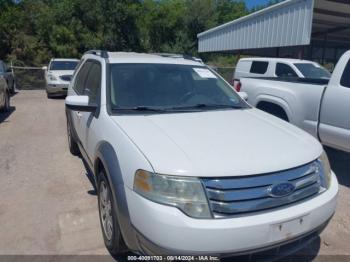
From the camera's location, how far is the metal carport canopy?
11500mm

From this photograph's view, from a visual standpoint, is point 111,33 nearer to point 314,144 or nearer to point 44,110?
point 44,110

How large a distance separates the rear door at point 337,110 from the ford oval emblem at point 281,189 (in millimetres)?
2766

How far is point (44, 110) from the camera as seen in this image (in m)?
11.4

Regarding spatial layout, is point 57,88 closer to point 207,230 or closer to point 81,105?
point 81,105

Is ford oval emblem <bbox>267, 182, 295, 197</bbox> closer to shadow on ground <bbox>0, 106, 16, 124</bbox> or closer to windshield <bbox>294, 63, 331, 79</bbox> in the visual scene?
shadow on ground <bbox>0, 106, 16, 124</bbox>

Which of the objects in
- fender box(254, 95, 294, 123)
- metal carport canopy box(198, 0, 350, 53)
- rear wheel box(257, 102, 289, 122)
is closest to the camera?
fender box(254, 95, 294, 123)

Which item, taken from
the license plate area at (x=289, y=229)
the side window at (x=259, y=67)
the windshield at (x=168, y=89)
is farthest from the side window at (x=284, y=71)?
the license plate area at (x=289, y=229)

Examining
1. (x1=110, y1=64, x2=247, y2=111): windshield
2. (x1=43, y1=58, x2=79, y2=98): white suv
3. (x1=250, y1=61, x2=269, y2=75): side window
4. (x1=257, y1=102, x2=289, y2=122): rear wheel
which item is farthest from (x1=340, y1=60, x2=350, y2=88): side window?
(x1=43, y1=58, x2=79, y2=98): white suv

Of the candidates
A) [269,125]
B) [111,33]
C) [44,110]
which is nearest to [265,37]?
[44,110]

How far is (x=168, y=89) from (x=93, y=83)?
101cm

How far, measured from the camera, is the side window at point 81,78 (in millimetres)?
4879

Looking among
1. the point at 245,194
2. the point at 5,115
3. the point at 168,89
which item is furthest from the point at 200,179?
the point at 5,115

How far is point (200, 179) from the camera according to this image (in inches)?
94.4

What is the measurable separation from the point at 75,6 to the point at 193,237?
30753 mm
